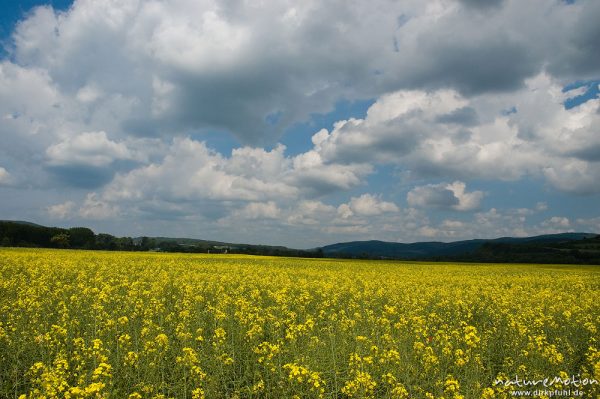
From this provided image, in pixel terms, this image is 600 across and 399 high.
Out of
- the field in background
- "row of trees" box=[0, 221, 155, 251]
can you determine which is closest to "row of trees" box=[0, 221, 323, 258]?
"row of trees" box=[0, 221, 155, 251]

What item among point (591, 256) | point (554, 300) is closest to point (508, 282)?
point (554, 300)

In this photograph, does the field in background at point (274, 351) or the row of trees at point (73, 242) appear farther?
the row of trees at point (73, 242)

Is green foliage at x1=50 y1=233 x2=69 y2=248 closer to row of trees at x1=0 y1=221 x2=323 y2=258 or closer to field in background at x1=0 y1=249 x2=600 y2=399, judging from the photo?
row of trees at x1=0 y1=221 x2=323 y2=258

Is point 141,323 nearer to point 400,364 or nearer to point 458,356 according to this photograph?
point 400,364

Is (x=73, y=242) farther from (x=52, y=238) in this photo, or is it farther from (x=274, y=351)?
(x=274, y=351)

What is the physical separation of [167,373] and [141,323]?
113 inches

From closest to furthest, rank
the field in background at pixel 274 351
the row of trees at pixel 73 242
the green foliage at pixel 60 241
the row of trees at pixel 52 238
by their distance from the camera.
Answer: the field in background at pixel 274 351
the row of trees at pixel 73 242
the row of trees at pixel 52 238
the green foliage at pixel 60 241

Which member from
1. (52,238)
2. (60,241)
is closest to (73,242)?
(60,241)

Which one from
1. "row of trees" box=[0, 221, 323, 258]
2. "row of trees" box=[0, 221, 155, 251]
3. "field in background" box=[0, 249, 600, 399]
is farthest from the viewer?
"row of trees" box=[0, 221, 155, 251]

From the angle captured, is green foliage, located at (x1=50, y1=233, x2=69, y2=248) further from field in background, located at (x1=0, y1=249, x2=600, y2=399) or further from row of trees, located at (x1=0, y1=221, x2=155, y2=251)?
field in background, located at (x1=0, y1=249, x2=600, y2=399)

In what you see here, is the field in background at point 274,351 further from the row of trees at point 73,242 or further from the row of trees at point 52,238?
the row of trees at point 52,238

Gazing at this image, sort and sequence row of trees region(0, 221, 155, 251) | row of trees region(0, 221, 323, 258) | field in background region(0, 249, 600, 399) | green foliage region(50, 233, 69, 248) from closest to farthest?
field in background region(0, 249, 600, 399)
row of trees region(0, 221, 323, 258)
row of trees region(0, 221, 155, 251)
green foliage region(50, 233, 69, 248)

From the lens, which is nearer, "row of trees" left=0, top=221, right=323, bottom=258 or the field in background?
the field in background

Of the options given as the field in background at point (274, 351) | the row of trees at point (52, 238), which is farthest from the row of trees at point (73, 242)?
the field in background at point (274, 351)
